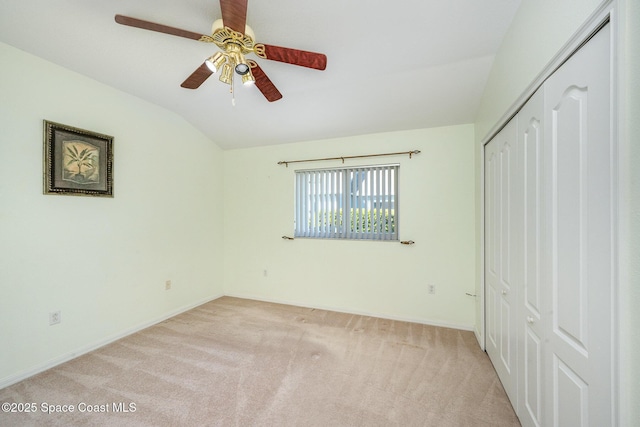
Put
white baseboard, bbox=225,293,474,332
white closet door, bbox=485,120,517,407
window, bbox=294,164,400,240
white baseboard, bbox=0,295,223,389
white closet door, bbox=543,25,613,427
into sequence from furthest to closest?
window, bbox=294,164,400,240, white baseboard, bbox=225,293,474,332, white baseboard, bbox=0,295,223,389, white closet door, bbox=485,120,517,407, white closet door, bbox=543,25,613,427

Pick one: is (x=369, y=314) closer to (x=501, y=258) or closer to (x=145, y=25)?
(x=501, y=258)

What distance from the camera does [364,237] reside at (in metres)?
3.21

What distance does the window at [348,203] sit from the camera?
10.2 feet

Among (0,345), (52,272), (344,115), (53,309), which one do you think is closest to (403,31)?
(344,115)

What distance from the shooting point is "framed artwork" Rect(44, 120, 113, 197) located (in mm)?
2068

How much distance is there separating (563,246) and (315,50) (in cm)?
198

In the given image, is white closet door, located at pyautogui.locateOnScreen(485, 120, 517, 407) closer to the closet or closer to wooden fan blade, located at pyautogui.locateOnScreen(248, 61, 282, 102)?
the closet

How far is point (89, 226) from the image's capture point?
235cm

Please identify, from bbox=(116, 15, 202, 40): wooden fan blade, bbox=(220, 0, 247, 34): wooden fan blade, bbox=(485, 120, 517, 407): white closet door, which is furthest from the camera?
bbox=(485, 120, 517, 407): white closet door

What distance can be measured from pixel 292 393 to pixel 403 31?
2722 millimetres

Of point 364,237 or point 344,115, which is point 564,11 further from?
point 364,237

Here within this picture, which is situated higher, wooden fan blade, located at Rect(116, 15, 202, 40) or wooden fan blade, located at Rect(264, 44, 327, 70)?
wooden fan blade, located at Rect(116, 15, 202, 40)

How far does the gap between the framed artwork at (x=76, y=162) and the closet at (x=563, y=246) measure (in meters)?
3.48

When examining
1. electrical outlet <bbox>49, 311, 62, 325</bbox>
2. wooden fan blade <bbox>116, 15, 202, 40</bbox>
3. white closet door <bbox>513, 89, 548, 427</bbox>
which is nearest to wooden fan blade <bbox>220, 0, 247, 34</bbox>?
wooden fan blade <bbox>116, 15, 202, 40</bbox>
